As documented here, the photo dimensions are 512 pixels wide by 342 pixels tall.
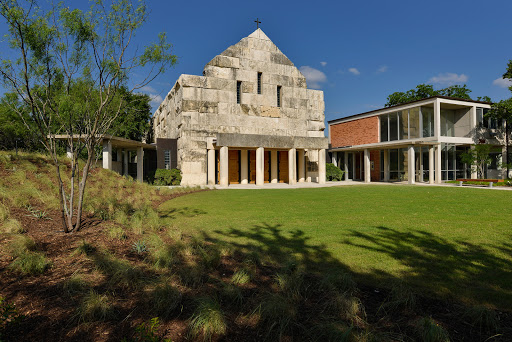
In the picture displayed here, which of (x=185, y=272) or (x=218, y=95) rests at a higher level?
(x=218, y=95)

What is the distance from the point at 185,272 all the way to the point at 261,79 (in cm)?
2851

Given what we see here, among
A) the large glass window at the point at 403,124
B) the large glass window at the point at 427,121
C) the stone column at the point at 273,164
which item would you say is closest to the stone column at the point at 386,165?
the large glass window at the point at 403,124

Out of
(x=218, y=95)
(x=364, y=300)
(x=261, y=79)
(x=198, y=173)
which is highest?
(x=261, y=79)

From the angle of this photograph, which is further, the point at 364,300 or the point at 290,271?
the point at 290,271

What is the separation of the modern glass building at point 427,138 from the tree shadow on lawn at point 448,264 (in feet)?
74.7

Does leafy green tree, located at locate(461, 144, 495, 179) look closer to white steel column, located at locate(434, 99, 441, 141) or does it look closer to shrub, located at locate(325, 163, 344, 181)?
white steel column, located at locate(434, 99, 441, 141)

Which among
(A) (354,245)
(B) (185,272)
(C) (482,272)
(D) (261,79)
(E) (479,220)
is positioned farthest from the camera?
(D) (261,79)

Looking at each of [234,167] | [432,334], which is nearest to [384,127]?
[234,167]

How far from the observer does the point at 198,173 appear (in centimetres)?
2752

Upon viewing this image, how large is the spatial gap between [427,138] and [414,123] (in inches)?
92.6

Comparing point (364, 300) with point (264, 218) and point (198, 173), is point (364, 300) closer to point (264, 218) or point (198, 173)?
point (264, 218)

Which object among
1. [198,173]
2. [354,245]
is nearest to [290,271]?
[354,245]

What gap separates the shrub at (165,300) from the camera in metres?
3.29

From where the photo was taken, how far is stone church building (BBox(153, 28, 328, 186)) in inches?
1073
